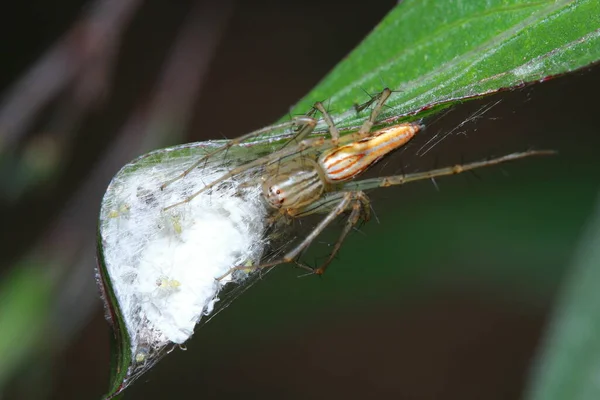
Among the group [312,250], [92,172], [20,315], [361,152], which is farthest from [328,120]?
[92,172]

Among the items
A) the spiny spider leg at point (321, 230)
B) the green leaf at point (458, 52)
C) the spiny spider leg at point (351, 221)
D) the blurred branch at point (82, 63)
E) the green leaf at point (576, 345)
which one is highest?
the blurred branch at point (82, 63)

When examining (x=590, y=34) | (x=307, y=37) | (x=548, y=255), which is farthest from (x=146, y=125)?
(x=590, y=34)

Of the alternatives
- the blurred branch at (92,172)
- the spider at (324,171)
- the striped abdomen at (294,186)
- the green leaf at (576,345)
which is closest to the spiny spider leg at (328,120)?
the spider at (324,171)

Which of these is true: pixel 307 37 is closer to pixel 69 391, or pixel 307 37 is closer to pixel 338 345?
pixel 338 345

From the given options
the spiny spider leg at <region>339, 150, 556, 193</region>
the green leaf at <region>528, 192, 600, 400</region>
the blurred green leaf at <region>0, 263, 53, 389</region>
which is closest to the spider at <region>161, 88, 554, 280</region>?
the spiny spider leg at <region>339, 150, 556, 193</region>

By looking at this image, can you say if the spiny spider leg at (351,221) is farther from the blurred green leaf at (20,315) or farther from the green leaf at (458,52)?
the blurred green leaf at (20,315)

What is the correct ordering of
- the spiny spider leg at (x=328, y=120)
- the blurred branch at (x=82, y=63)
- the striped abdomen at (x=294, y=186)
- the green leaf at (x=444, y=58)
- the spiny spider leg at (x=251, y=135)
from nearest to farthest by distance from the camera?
the green leaf at (x=444, y=58) → the spiny spider leg at (x=251, y=135) → the spiny spider leg at (x=328, y=120) → the striped abdomen at (x=294, y=186) → the blurred branch at (x=82, y=63)
